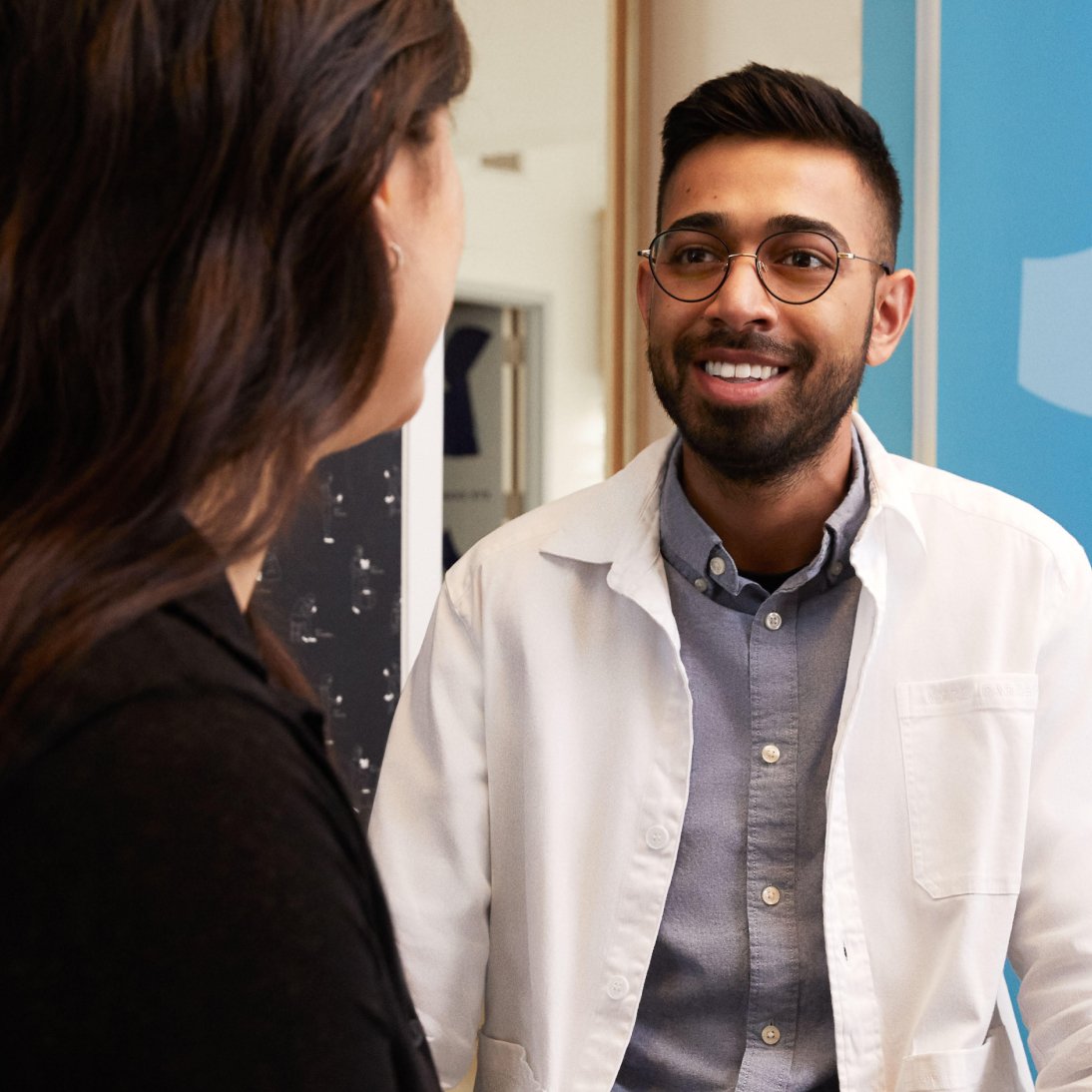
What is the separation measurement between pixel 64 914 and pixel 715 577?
3.55 feet

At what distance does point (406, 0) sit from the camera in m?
0.71

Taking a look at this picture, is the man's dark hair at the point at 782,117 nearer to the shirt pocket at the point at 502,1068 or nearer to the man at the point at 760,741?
the man at the point at 760,741

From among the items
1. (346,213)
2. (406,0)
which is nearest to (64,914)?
(346,213)

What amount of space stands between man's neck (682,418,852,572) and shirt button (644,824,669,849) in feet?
1.09

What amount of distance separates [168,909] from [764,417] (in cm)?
113

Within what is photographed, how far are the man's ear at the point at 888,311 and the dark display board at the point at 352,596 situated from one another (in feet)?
3.22

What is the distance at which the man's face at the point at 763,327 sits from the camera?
155 centimetres

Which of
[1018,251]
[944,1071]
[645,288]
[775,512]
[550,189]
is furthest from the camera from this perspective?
[550,189]

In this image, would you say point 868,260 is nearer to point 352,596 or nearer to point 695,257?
point 695,257

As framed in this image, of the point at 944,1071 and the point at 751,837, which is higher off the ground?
the point at 751,837

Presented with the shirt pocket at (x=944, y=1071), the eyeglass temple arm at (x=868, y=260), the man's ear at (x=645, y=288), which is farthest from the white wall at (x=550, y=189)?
the shirt pocket at (x=944, y=1071)

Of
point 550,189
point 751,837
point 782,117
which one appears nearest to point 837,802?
point 751,837

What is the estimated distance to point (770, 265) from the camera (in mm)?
1579

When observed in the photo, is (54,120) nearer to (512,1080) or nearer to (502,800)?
(502,800)
